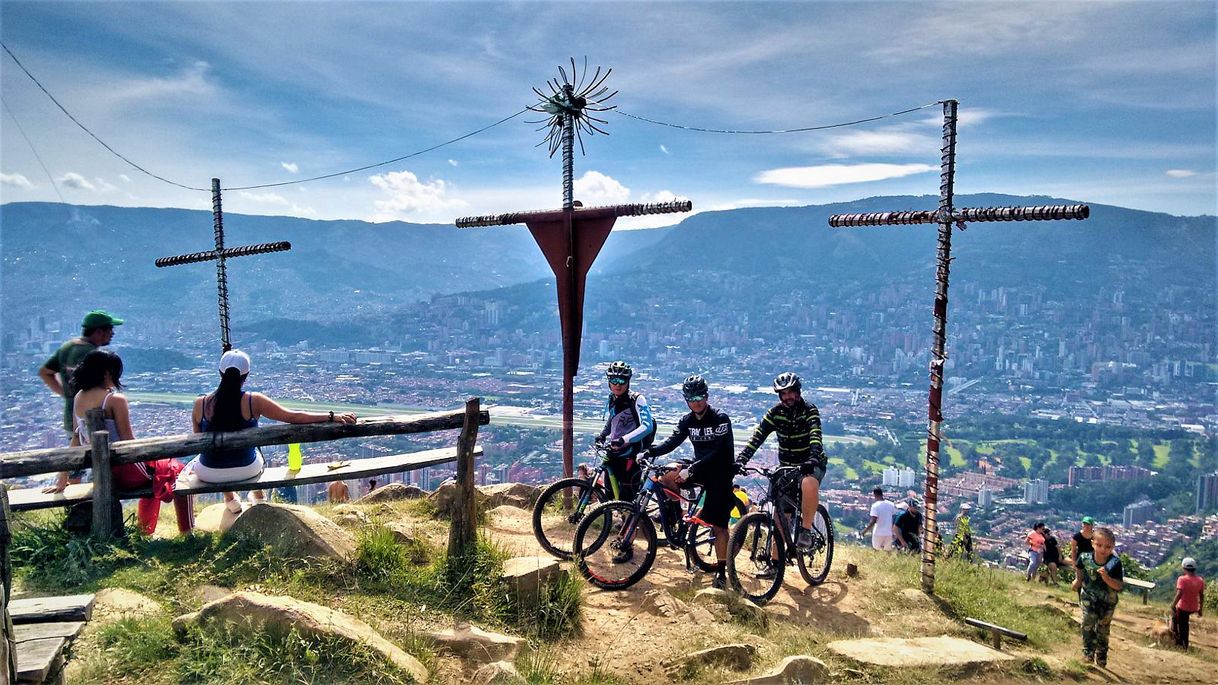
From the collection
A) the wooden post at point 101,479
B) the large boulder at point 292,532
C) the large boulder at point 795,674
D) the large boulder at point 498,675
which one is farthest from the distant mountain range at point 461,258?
the large boulder at point 498,675

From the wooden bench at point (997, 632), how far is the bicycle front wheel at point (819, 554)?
4.84ft

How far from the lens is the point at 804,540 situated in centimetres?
789

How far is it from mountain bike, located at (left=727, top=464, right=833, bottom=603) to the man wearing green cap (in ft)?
23.1

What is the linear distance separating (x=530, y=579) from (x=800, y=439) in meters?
3.20

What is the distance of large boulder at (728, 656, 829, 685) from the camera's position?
17.7 ft

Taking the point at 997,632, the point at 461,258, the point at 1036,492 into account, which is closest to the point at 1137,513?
the point at 1036,492

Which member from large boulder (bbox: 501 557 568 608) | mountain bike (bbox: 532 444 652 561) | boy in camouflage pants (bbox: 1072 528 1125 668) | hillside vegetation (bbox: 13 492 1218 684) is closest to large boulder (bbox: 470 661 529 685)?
hillside vegetation (bbox: 13 492 1218 684)

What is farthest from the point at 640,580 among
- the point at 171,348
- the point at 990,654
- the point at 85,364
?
the point at 171,348

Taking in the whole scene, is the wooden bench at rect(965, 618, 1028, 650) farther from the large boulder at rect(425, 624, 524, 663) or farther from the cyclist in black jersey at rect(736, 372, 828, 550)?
the large boulder at rect(425, 624, 524, 663)

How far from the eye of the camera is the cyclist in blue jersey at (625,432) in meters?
7.91

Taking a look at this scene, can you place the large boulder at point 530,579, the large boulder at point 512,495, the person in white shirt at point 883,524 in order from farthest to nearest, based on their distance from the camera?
the person in white shirt at point 883,524 < the large boulder at point 512,495 < the large boulder at point 530,579

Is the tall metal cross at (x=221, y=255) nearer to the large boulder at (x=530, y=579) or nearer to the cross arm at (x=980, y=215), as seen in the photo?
the large boulder at (x=530, y=579)

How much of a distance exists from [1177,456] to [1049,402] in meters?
23.4

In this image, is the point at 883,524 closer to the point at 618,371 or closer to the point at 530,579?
the point at 618,371
